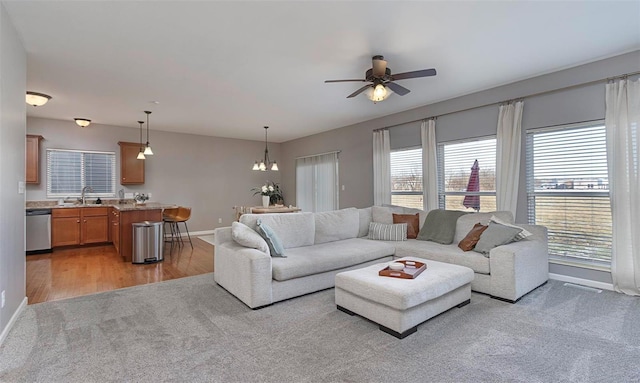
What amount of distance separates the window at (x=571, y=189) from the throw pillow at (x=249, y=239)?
3.67 meters

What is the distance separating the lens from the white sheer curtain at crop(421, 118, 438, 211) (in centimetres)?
525

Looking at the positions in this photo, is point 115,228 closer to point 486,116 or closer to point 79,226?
point 79,226

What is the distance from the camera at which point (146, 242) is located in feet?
16.5

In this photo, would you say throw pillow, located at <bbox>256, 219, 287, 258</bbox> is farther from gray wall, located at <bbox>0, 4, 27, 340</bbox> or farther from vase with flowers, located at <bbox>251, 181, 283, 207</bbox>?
vase with flowers, located at <bbox>251, 181, 283, 207</bbox>

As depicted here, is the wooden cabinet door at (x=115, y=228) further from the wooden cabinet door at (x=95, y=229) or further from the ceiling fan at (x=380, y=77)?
the ceiling fan at (x=380, y=77)

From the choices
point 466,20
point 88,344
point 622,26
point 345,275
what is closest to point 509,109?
point 622,26

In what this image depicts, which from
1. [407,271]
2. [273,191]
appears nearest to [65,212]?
[273,191]

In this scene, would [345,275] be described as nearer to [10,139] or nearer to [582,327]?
[582,327]

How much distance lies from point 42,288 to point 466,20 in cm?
556

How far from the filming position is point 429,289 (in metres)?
2.57

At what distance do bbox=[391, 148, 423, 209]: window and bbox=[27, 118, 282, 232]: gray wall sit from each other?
4172mm

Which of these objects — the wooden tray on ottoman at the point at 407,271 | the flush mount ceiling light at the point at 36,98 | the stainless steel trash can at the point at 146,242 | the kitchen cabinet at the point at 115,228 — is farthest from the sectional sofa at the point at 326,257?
the flush mount ceiling light at the point at 36,98

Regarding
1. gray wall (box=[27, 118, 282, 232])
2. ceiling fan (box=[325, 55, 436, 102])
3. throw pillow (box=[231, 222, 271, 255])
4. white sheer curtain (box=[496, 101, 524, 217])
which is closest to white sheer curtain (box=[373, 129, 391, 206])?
white sheer curtain (box=[496, 101, 524, 217])

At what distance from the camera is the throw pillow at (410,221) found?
4617 mm
